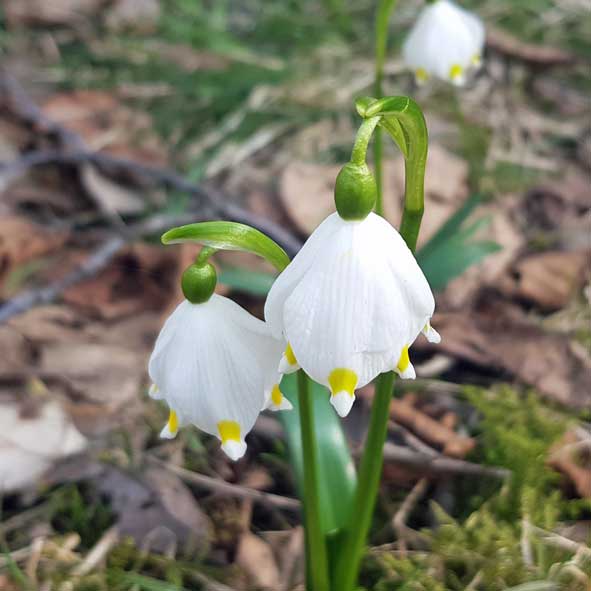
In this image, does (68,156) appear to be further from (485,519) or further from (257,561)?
(485,519)

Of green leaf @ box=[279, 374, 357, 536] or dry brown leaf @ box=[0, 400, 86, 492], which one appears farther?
dry brown leaf @ box=[0, 400, 86, 492]

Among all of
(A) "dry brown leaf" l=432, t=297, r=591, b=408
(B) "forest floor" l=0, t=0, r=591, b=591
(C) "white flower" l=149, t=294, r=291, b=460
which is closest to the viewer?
(C) "white flower" l=149, t=294, r=291, b=460

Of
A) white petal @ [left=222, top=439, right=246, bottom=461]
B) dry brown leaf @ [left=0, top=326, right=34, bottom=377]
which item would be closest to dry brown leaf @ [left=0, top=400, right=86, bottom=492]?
dry brown leaf @ [left=0, top=326, right=34, bottom=377]


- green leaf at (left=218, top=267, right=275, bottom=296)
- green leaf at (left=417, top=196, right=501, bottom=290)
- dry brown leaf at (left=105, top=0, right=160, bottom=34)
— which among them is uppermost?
dry brown leaf at (left=105, top=0, right=160, bottom=34)

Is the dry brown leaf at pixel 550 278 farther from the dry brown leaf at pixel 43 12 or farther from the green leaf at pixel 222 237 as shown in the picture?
the dry brown leaf at pixel 43 12

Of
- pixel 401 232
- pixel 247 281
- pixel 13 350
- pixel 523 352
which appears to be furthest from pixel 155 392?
pixel 523 352

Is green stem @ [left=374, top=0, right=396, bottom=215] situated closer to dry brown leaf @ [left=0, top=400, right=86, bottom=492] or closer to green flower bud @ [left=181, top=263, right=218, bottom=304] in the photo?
green flower bud @ [left=181, top=263, right=218, bottom=304]
